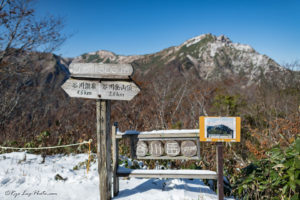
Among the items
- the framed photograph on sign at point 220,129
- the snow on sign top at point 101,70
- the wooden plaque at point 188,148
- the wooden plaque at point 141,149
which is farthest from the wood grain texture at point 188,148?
the snow on sign top at point 101,70

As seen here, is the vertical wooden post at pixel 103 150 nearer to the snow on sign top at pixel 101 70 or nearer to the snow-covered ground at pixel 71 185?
the snow-covered ground at pixel 71 185

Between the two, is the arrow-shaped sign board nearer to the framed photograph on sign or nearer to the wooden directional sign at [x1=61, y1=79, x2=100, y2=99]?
the wooden directional sign at [x1=61, y1=79, x2=100, y2=99]

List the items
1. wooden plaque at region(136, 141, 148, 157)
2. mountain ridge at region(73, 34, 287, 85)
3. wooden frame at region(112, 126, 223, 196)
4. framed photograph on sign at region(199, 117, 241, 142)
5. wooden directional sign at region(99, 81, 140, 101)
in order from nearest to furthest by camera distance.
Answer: framed photograph on sign at region(199, 117, 241, 142)
wooden frame at region(112, 126, 223, 196)
wooden directional sign at region(99, 81, 140, 101)
wooden plaque at region(136, 141, 148, 157)
mountain ridge at region(73, 34, 287, 85)

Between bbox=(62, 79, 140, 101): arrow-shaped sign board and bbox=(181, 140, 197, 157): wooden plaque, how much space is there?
933 mm

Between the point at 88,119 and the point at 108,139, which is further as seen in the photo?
the point at 88,119

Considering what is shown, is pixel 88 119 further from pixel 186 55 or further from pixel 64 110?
pixel 186 55

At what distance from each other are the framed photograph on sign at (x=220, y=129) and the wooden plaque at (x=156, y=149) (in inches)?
22.9

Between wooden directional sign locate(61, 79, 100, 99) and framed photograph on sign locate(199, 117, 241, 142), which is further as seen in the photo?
wooden directional sign locate(61, 79, 100, 99)

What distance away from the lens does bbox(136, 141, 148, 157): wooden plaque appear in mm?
2740

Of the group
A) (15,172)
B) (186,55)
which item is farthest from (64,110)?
(186,55)

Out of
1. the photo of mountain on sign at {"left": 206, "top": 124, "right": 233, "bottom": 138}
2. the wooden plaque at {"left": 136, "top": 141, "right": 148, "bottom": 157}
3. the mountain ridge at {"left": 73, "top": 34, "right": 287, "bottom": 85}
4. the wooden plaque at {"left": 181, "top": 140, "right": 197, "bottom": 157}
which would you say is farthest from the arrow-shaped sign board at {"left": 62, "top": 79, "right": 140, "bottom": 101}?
the mountain ridge at {"left": 73, "top": 34, "right": 287, "bottom": 85}

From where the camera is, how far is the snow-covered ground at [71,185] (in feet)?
9.19

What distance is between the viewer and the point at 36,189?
304 cm

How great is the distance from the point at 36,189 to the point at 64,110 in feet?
24.2
